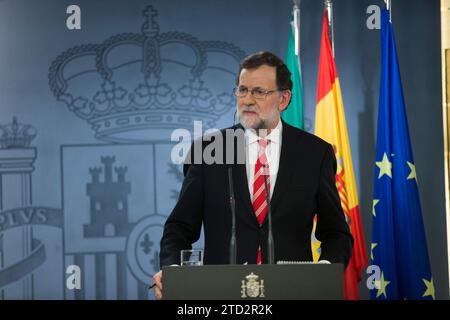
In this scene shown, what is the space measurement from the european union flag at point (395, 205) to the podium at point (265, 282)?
3115 millimetres

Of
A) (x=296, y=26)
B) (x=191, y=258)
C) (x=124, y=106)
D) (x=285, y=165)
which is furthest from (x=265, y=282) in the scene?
(x=124, y=106)

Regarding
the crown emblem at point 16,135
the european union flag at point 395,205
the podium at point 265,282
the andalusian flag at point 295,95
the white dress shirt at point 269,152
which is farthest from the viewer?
the crown emblem at point 16,135

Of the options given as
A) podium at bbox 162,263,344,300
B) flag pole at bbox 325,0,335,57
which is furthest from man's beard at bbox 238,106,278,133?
flag pole at bbox 325,0,335,57

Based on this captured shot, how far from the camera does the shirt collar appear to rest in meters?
3.04

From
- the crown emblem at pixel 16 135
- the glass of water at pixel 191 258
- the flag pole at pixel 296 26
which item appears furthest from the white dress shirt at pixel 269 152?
the crown emblem at pixel 16 135

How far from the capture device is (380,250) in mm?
5137

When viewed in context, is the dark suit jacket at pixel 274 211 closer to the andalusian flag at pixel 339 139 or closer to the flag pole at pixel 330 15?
the andalusian flag at pixel 339 139

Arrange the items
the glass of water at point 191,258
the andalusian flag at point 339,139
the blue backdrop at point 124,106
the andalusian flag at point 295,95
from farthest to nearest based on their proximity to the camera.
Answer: the blue backdrop at point 124,106, the andalusian flag at point 295,95, the andalusian flag at point 339,139, the glass of water at point 191,258

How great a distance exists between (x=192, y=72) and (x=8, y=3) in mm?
1617

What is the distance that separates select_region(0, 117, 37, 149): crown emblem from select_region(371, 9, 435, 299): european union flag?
276 centimetres

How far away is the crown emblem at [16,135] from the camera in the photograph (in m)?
5.88

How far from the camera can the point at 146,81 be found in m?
5.84

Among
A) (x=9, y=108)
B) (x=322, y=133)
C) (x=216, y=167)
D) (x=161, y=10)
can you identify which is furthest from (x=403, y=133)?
(x=9, y=108)

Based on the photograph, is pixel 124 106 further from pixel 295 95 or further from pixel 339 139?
pixel 339 139
